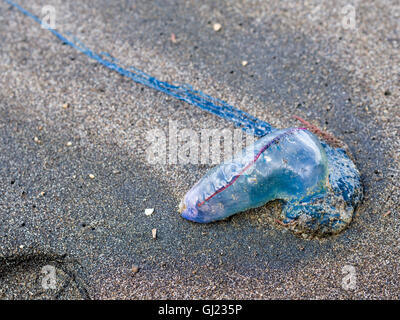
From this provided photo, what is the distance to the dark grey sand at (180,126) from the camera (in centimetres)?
201

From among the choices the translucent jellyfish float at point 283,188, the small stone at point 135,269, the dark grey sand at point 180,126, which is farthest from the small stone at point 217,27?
the small stone at point 135,269

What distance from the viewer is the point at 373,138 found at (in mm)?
2367

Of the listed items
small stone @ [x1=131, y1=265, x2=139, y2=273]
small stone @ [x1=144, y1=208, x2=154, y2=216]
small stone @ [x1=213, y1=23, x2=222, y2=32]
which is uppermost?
small stone @ [x1=213, y1=23, x2=222, y2=32]

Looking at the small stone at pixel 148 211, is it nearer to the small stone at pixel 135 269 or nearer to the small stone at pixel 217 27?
the small stone at pixel 135 269

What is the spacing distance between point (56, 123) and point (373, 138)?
1672mm

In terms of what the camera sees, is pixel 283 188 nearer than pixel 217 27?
Yes

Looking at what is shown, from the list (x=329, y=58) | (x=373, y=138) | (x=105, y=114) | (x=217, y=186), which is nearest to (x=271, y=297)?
(x=217, y=186)

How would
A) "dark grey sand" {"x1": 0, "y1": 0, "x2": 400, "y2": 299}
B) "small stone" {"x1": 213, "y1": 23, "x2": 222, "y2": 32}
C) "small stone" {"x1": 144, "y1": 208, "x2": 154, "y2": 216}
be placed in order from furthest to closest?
"small stone" {"x1": 213, "y1": 23, "x2": 222, "y2": 32} < "small stone" {"x1": 144, "y1": 208, "x2": 154, "y2": 216} < "dark grey sand" {"x1": 0, "y1": 0, "x2": 400, "y2": 299}

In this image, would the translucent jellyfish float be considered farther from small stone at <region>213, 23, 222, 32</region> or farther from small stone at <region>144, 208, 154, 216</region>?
small stone at <region>213, 23, 222, 32</region>

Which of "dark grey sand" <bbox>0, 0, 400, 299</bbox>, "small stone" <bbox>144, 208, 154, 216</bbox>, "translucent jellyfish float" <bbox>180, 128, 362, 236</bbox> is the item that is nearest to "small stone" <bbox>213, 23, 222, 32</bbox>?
"dark grey sand" <bbox>0, 0, 400, 299</bbox>

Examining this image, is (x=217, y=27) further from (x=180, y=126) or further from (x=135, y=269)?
(x=135, y=269)

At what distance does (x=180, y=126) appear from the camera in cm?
244

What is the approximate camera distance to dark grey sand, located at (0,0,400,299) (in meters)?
2.01

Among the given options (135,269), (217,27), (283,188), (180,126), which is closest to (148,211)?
(135,269)
